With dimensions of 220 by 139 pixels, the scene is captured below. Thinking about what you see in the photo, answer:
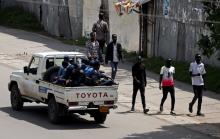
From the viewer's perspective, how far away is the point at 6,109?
19359mm

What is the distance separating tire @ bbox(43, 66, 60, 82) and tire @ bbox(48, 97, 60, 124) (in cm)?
64

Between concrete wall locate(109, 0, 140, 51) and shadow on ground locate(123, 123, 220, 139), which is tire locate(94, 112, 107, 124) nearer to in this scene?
shadow on ground locate(123, 123, 220, 139)

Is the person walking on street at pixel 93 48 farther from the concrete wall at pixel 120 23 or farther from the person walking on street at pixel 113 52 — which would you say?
the concrete wall at pixel 120 23

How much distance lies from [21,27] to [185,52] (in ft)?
50.7

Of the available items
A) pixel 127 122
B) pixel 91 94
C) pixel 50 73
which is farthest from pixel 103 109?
pixel 50 73

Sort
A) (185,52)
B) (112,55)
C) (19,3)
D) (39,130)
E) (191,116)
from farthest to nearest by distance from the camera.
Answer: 1. (19,3)
2. (185,52)
3. (112,55)
4. (191,116)
5. (39,130)

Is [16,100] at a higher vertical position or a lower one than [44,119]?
higher

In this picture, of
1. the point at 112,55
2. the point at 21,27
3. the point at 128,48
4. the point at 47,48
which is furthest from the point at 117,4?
the point at 21,27

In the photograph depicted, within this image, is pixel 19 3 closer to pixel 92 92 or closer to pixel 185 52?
pixel 185 52

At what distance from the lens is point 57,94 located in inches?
667

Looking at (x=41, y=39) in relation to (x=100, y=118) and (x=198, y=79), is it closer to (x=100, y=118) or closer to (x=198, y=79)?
(x=198, y=79)

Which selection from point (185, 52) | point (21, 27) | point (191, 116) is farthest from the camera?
point (21, 27)

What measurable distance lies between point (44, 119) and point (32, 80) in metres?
1.17

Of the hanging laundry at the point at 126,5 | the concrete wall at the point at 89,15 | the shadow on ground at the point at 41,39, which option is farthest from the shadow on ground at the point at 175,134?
the concrete wall at the point at 89,15
